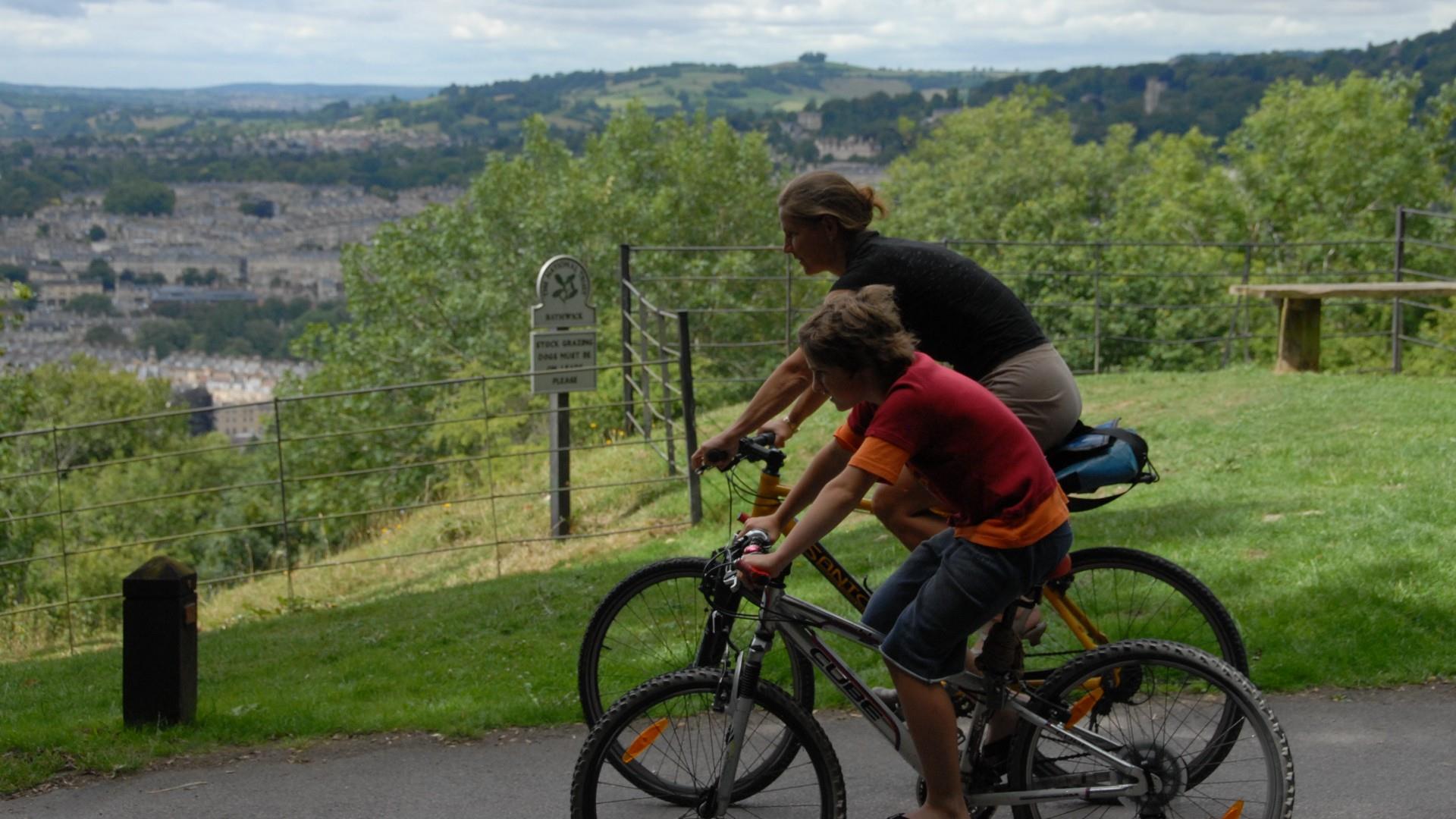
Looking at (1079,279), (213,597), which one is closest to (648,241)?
(1079,279)

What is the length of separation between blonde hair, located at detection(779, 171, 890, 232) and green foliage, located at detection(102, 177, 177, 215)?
107m

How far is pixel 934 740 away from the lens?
3.65 m

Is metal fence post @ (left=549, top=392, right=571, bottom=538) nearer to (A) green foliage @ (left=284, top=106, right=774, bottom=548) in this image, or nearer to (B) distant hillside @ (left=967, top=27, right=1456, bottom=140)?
(A) green foliage @ (left=284, top=106, right=774, bottom=548)

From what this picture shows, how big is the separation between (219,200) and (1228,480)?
110 meters

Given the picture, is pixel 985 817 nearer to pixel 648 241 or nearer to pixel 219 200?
pixel 648 241

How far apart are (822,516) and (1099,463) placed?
1.11 meters

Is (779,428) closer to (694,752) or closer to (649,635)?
(649,635)

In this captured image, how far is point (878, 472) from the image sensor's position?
3486 mm

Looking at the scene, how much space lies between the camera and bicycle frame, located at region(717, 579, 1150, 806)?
12.3ft

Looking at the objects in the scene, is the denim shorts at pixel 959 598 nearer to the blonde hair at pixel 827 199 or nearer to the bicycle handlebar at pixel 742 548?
the bicycle handlebar at pixel 742 548

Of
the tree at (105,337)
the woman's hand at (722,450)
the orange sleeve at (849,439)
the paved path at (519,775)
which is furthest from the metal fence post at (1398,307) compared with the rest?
the tree at (105,337)

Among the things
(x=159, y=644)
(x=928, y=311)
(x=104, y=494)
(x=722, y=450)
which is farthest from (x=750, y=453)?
(x=104, y=494)

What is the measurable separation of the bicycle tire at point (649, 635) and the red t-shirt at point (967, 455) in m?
1.12

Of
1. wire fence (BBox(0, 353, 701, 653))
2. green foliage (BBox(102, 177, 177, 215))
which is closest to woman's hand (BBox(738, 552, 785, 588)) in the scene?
wire fence (BBox(0, 353, 701, 653))
